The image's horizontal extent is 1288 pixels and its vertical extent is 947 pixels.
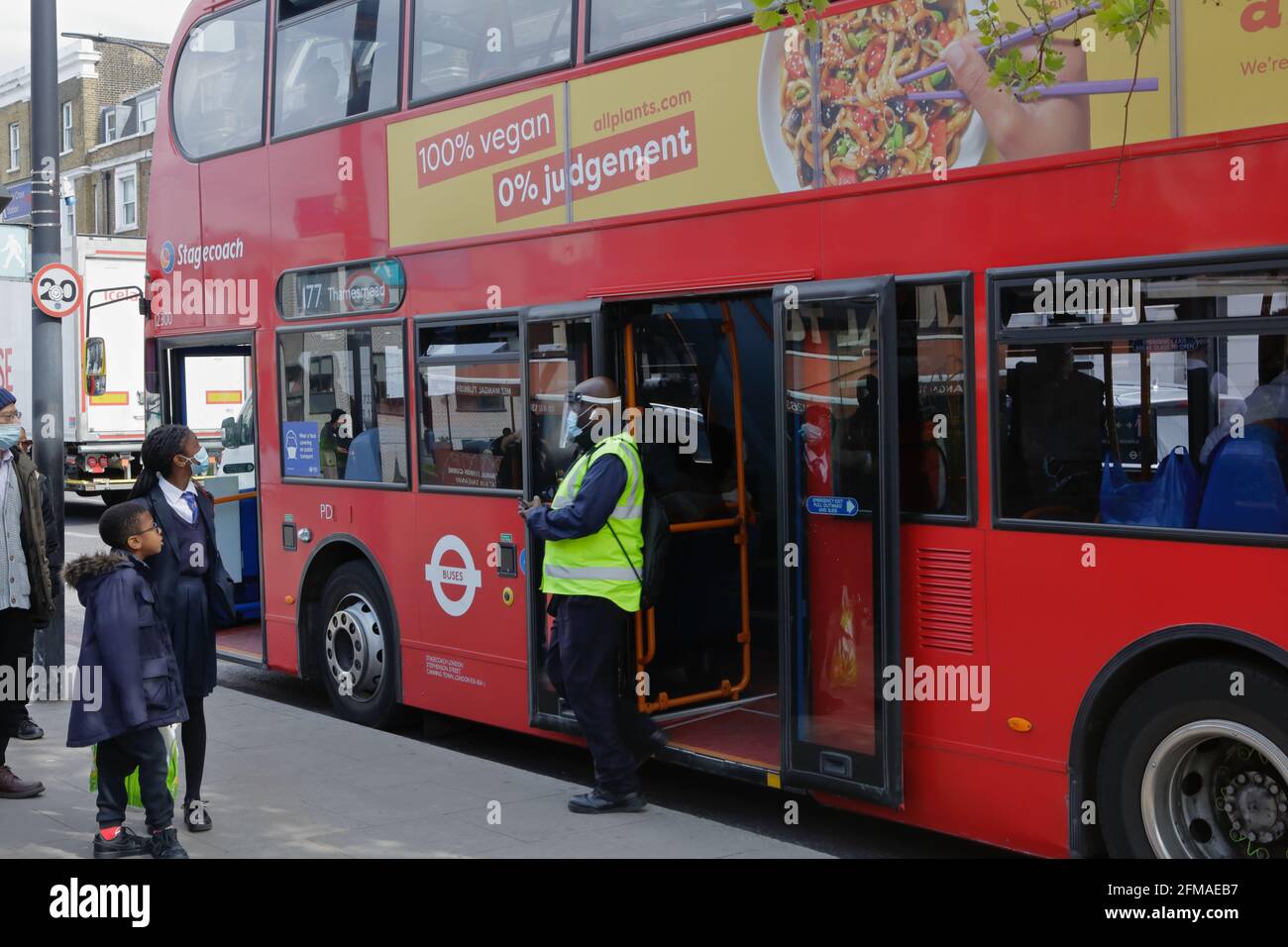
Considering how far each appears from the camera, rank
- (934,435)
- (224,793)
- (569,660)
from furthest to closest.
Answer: (224,793)
(569,660)
(934,435)

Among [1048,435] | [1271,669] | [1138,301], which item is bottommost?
[1271,669]

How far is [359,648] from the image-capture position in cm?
878

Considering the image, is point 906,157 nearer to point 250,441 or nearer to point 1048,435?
point 1048,435

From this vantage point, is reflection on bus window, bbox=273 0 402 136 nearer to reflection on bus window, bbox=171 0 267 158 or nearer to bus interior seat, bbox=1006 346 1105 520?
A: reflection on bus window, bbox=171 0 267 158

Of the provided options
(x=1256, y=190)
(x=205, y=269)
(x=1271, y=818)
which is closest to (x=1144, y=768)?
(x=1271, y=818)

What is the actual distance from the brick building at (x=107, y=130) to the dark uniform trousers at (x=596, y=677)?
41.0 metres

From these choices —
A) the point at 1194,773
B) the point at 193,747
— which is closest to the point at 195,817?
the point at 193,747

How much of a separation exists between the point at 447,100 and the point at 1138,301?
4240mm

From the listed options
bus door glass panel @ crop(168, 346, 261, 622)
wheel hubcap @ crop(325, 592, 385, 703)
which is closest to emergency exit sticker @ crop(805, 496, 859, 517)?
wheel hubcap @ crop(325, 592, 385, 703)

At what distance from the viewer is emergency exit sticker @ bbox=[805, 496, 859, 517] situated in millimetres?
5773

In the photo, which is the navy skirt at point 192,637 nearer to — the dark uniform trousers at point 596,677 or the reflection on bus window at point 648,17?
the dark uniform trousers at point 596,677

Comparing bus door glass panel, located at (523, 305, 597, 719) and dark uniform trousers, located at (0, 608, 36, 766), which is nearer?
dark uniform trousers, located at (0, 608, 36, 766)

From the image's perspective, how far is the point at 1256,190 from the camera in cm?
459

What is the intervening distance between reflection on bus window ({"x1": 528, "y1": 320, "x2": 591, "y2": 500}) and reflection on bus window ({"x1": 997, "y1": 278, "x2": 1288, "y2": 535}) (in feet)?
8.03
